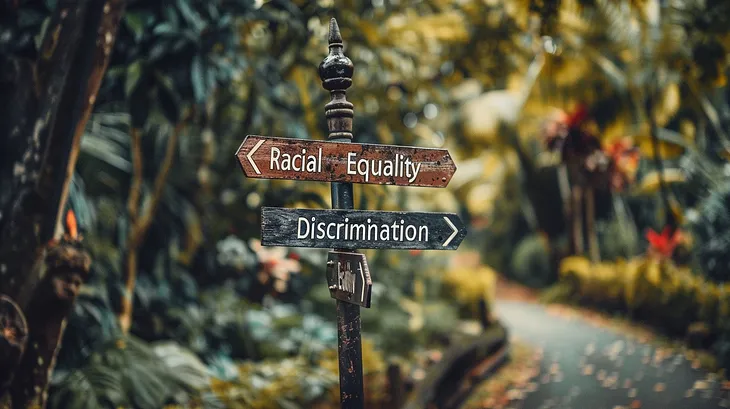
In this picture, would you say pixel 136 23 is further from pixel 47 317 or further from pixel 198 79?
pixel 47 317

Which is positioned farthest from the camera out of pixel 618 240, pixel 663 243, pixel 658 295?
pixel 618 240

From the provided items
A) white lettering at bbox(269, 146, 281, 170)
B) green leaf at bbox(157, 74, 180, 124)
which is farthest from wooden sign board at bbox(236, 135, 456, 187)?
green leaf at bbox(157, 74, 180, 124)

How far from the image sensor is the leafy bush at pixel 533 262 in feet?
67.2

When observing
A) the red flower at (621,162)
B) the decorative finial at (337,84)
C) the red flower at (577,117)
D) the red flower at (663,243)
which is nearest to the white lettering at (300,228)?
the decorative finial at (337,84)

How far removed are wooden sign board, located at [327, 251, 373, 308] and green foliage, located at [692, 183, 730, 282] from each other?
7.92 m

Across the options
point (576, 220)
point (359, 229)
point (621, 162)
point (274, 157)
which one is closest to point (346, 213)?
point (359, 229)

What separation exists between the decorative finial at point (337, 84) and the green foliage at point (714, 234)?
795cm

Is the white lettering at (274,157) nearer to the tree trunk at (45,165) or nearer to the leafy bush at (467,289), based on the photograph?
the tree trunk at (45,165)

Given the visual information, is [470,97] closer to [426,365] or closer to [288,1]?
[426,365]

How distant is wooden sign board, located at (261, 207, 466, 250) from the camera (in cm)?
310

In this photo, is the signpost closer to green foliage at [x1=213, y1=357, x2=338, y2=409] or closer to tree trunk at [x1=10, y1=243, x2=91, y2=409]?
tree trunk at [x1=10, y1=243, x2=91, y2=409]

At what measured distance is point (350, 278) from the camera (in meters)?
3.22

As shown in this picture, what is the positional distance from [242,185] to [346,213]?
16.5 ft

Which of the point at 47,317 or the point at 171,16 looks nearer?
the point at 47,317
